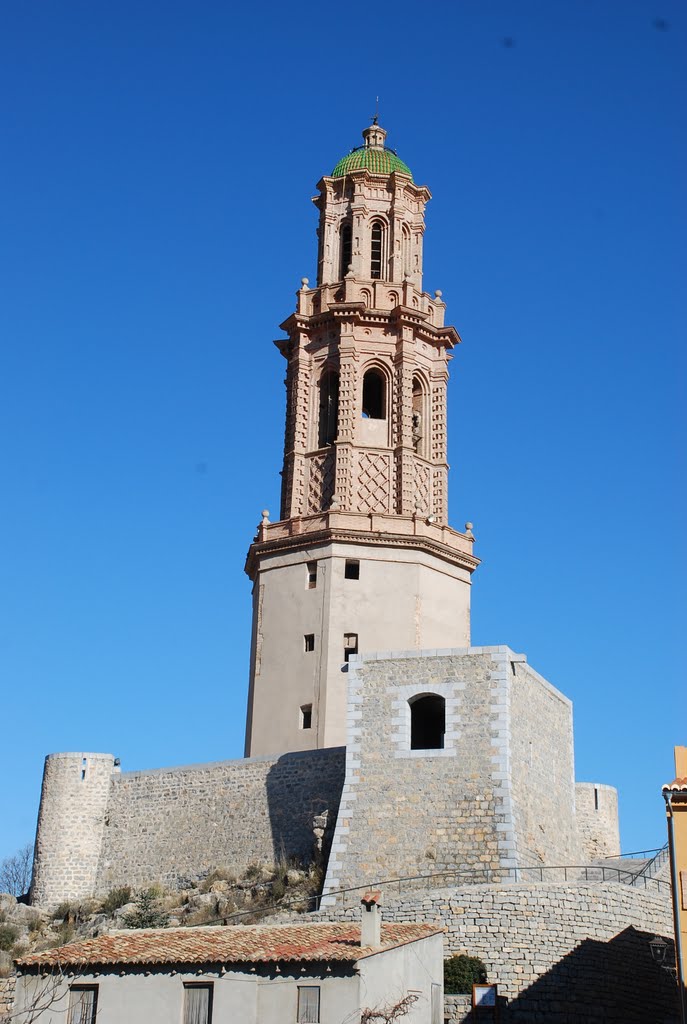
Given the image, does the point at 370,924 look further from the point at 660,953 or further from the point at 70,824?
the point at 70,824

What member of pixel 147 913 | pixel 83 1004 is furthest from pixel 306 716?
pixel 83 1004

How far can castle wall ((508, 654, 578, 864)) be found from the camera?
32.2 metres

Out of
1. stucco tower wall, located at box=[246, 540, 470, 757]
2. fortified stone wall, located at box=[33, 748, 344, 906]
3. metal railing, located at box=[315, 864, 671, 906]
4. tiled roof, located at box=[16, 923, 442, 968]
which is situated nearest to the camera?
tiled roof, located at box=[16, 923, 442, 968]

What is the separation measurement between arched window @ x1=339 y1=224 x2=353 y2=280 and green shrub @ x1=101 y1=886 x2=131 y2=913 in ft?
62.7

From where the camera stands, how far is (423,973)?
26.1 m

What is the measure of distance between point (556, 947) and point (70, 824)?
51.8ft

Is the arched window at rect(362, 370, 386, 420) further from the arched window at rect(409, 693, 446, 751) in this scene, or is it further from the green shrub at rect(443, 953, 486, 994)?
the green shrub at rect(443, 953, 486, 994)

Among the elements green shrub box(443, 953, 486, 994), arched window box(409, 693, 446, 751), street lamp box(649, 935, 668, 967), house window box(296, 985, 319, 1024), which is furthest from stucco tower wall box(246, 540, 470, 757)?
house window box(296, 985, 319, 1024)

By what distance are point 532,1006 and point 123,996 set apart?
7.42 m

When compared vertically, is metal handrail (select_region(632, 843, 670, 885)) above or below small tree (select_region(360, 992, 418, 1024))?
above

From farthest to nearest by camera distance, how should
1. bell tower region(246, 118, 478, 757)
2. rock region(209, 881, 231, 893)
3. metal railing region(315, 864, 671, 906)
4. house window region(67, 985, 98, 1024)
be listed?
bell tower region(246, 118, 478, 757) → rock region(209, 881, 231, 893) → metal railing region(315, 864, 671, 906) → house window region(67, 985, 98, 1024)

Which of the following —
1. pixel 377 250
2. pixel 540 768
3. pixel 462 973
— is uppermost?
pixel 377 250

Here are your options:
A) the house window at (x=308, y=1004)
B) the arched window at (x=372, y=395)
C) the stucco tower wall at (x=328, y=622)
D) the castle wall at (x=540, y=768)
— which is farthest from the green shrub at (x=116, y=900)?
the arched window at (x=372, y=395)

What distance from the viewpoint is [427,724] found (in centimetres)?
3488
